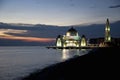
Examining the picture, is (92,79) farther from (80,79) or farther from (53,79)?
(53,79)

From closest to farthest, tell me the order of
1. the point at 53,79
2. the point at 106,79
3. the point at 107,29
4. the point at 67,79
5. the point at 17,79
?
the point at 106,79
the point at 67,79
the point at 53,79
the point at 17,79
the point at 107,29

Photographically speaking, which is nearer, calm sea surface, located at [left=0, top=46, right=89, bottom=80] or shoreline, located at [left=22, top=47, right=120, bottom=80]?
shoreline, located at [left=22, top=47, right=120, bottom=80]

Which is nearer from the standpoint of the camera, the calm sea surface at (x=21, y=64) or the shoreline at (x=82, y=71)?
the shoreline at (x=82, y=71)

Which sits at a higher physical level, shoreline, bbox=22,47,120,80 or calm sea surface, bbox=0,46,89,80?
shoreline, bbox=22,47,120,80

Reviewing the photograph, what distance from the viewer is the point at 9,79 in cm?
3338

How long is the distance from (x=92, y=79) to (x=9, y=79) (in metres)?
17.0

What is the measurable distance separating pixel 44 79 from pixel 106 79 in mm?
6951

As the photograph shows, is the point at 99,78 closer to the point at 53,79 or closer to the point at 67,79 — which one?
the point at 67,79

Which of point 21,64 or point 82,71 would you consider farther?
point 21,64

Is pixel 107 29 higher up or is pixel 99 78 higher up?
pixel 107 29

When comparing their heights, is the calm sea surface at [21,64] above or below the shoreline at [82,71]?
below

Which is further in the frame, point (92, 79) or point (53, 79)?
point (53, 79)

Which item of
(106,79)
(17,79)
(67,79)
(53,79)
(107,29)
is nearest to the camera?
(106,79)

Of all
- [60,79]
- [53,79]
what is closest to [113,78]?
[60,79]
